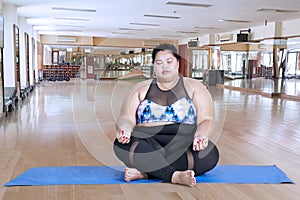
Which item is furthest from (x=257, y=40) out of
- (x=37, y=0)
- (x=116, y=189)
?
(x=116, y=189)

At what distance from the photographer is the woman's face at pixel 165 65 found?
3.34 m

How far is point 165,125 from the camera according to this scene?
3461 mm

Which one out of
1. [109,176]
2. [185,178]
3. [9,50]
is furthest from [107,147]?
[9,50]

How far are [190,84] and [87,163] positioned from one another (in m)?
1.59

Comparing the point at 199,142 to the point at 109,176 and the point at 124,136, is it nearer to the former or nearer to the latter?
the point at 124,136

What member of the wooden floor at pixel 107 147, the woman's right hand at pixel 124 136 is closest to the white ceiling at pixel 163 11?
the wooden floor at pixel 107 147

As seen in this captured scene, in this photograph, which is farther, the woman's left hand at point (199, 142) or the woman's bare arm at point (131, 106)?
the woman's bare arm at point (131, 106)

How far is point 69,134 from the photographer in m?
5.71

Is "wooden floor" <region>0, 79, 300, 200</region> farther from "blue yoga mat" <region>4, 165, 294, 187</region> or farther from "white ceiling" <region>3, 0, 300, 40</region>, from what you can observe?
"white ceiling" <region>3, 0, 300, 40</region>

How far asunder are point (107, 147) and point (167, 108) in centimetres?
173

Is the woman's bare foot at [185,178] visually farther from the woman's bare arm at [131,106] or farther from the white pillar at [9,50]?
the white pillar at [9,50]

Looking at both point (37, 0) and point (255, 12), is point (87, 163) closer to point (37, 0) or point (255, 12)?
point (37, 0)

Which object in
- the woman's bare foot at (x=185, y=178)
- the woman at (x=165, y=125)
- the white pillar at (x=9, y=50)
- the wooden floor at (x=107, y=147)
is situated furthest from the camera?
the white pillar at (x=9, y=50)

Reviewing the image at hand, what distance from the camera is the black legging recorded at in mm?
3385
